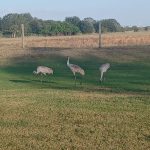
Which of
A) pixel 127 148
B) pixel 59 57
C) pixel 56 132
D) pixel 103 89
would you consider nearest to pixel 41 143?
pixel 56 132

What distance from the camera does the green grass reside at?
1197cm

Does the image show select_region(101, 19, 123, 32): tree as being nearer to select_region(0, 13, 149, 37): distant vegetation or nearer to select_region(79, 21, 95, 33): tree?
select_region(0, 13, 149, 37): distant vegetation

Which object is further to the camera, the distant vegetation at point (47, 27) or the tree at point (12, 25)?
the distant vegetation at point (47, 27)

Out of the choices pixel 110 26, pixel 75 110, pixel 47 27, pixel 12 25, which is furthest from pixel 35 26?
pixel 75 110

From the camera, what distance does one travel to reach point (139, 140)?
11914mm

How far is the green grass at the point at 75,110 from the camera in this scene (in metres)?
12.0

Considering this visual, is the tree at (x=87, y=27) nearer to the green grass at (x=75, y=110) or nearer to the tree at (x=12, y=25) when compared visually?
the tree at (x=12, y=25)

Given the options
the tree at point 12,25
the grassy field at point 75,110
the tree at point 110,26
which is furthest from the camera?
the tree at point 110,26

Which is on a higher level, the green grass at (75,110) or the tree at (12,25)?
the tree at (12,25)

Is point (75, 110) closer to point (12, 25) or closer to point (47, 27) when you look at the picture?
point (12, 25)

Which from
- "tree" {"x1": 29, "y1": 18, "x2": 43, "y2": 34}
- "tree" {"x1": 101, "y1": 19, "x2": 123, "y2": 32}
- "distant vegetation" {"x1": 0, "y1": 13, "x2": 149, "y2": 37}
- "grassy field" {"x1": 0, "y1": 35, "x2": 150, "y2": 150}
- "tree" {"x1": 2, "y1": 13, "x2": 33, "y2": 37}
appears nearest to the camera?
"grassy field" {"x1": 0, "y1": 35, "x2": 150, "y2": 150}

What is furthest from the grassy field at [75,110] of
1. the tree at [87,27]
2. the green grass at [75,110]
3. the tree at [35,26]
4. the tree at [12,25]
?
the tree at [87,27]

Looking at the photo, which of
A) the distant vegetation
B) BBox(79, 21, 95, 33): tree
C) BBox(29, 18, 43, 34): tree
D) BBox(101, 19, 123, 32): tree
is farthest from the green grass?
BBox(101, 19, 123, 32): tree

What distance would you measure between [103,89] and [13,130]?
32.3 ft
